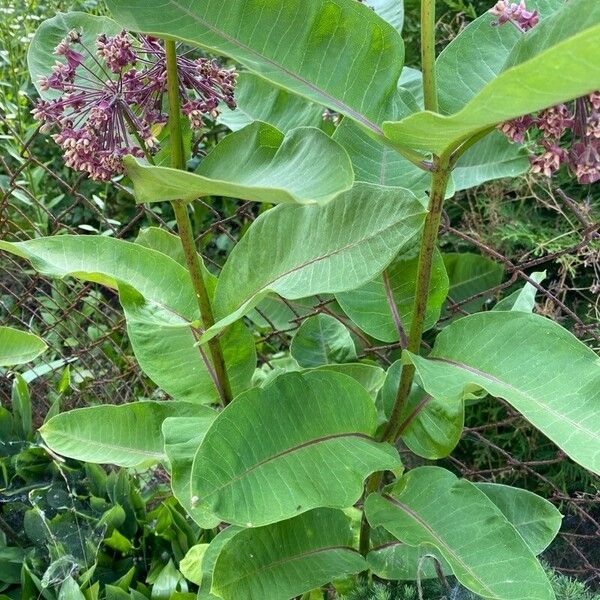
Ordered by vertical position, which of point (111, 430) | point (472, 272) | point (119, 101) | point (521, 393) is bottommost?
point (111, 430)

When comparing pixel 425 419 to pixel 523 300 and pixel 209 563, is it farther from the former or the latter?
pixel 209 563

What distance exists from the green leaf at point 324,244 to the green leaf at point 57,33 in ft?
1.32

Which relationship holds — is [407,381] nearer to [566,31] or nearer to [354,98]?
[354,98]

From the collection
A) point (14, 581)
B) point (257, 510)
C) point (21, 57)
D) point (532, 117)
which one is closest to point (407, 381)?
point (257, 510)

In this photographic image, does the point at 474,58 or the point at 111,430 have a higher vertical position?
the point at 474,58

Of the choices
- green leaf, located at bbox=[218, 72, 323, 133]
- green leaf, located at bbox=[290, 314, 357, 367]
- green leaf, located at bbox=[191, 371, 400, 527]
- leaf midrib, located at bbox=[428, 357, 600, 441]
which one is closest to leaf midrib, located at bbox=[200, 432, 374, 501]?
green leaf, located at bbox=[191, 371, 400, 527]

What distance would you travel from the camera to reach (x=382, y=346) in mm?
1494

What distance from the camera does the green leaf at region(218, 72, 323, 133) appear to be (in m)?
1.16

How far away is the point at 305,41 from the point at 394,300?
42cm

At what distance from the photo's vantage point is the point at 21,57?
2.72m

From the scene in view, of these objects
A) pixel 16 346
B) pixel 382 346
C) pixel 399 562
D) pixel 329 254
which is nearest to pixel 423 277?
pixel 329 254

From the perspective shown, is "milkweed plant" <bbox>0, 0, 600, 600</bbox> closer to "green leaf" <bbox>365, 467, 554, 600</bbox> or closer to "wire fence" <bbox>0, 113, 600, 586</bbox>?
"green leaf" <bbox>365, 467, 554, 600</bbox>

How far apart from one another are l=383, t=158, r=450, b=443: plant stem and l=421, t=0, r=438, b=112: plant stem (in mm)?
74

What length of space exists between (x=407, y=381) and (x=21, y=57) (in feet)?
7.52
